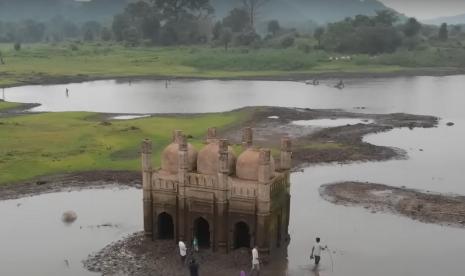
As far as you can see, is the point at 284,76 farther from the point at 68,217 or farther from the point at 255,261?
the point at 255,261

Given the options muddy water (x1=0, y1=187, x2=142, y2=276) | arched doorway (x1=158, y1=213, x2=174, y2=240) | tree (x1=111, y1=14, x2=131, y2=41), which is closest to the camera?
muddy water (x1=0, y1=187, x2=142, y2=276)

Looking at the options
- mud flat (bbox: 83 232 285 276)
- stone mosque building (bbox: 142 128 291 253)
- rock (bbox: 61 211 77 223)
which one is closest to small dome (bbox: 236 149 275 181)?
stone mosque building (bbox: 142 128 291 253)

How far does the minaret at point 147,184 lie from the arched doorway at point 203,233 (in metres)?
2.38

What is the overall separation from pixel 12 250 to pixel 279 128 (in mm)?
36495

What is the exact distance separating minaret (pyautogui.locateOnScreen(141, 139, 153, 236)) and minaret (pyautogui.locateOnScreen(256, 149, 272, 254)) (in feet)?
18.4

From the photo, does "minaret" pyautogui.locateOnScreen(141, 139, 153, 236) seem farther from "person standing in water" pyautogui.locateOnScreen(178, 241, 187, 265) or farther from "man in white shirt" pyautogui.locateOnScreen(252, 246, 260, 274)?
"man in white shirt" pyautogui.locateOnScreen(252, 246, 260, 274)

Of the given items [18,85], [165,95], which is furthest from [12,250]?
[18,85]

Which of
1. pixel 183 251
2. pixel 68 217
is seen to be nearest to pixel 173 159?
pixel 183 251

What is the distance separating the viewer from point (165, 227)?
1174 inches

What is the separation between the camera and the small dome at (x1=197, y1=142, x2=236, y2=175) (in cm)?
2730

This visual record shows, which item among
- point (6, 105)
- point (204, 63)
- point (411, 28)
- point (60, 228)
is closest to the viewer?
point (60, 228)

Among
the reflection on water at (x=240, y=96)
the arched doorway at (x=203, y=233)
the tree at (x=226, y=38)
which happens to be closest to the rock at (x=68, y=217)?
the arched doorway at (x=203, y=233)

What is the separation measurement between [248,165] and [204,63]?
111705mm

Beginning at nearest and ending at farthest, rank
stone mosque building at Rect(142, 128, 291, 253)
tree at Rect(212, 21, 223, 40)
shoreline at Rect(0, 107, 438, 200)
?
stone mosque building at Rect(142, 128, 291, 253) < shoreline at Rect(0, 107, 438, 200) < tree at Rect(212, 21, 223, 40)
